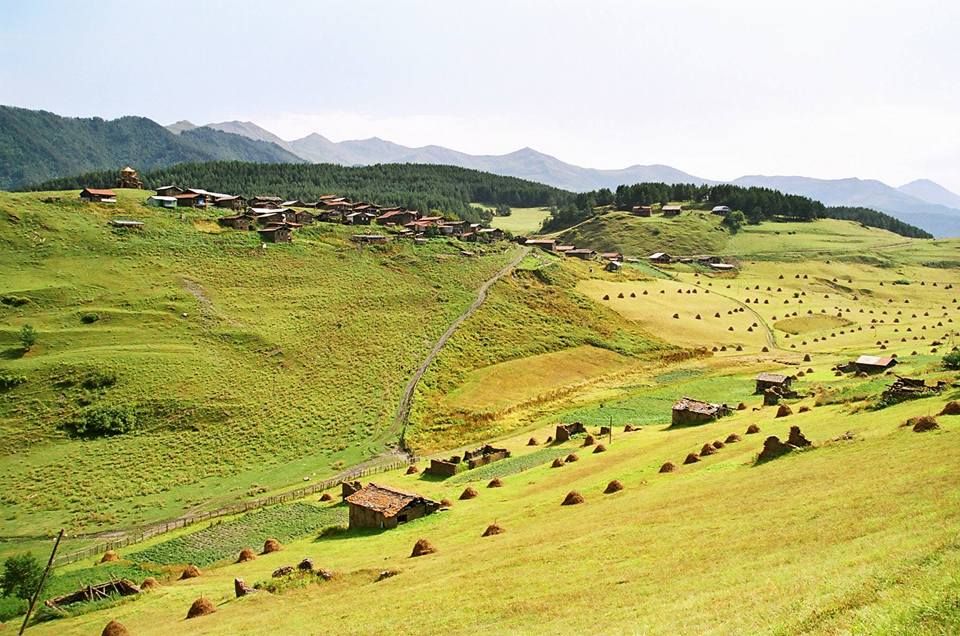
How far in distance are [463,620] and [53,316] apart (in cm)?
8886

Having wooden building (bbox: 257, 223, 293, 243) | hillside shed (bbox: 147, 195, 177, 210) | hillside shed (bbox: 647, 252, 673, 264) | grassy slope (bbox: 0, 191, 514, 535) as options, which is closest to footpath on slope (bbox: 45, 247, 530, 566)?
grassy slope (bbox: 0, 191, 514, 535)

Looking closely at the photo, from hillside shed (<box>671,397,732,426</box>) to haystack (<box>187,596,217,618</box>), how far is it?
38829 millimetres

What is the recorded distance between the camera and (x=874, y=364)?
66.3 m

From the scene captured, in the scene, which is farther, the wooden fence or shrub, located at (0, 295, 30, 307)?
shrub, located at (0, 295, 30, 307)

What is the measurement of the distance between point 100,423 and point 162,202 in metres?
82.1

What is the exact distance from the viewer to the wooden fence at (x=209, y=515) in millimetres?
50250

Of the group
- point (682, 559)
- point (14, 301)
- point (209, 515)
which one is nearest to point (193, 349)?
point (14, 301)

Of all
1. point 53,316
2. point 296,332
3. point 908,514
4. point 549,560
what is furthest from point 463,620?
point 53,316

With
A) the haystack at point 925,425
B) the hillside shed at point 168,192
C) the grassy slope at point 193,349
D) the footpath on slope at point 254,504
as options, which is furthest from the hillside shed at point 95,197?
the haystack at point 925,425

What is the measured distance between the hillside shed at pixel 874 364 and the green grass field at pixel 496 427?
1853 mm

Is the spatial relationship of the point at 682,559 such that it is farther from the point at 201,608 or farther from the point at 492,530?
the point at 201,608

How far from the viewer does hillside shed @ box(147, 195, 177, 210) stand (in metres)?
140

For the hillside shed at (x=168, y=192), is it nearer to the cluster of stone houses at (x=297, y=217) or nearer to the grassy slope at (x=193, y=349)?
the cluster of stone houses at (x=297, y=217)

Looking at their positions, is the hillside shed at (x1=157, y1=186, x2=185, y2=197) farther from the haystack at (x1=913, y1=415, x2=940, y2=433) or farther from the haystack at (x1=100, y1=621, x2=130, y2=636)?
the haystack at (x1=913, y1=415, x2=940, y2=433)
